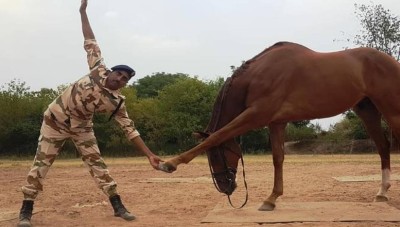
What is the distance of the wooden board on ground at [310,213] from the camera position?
6.09 meters

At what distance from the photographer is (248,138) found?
38.3 m

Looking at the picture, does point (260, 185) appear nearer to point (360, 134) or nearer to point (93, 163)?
point (93, 163)

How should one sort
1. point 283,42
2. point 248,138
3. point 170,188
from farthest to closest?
point 248,138 < point 170,188 < point 283,42

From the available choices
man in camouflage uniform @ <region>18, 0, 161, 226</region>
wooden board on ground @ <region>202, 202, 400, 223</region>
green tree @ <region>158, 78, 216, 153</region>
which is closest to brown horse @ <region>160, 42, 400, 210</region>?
wooden board on ground @ <region>202, 202, 400, 223</region>

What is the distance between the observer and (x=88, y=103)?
20.6 feet

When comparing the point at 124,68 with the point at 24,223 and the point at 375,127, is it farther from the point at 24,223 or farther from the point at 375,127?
the point at 375,127

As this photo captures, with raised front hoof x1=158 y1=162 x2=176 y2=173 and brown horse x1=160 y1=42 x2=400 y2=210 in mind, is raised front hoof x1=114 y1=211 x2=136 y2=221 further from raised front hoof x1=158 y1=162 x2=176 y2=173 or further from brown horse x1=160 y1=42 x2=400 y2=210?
brown horse x1=160 y1=42 x2=400 y2=210

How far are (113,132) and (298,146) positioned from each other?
14288 millimetres

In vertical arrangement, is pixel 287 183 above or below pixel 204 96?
below

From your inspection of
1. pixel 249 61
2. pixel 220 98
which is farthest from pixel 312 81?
pixel 220 98

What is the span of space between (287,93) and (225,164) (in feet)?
4.12

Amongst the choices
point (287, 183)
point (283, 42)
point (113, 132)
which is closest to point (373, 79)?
point (283, 42)

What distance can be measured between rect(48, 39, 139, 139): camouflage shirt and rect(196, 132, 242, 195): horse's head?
1.08 metres

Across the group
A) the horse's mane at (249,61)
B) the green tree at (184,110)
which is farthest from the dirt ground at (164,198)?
the green tree at (184,110)
